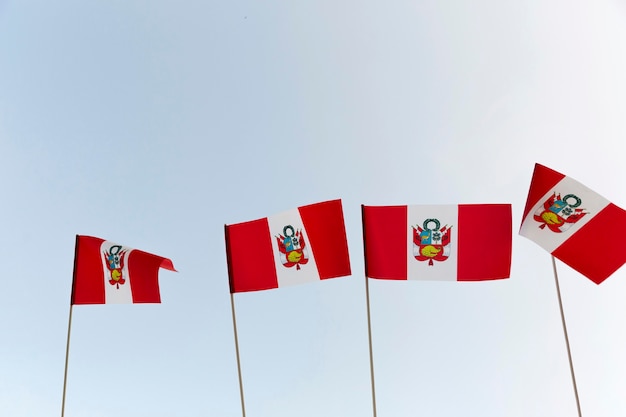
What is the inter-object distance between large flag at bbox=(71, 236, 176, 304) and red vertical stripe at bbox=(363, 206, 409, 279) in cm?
578

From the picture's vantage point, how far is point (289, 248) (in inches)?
452

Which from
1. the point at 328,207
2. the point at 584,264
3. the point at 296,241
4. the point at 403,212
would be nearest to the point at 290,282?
the point at 296,241

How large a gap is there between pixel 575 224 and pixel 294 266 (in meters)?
6.94

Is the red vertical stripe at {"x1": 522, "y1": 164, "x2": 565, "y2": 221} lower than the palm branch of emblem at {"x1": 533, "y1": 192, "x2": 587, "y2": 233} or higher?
higher

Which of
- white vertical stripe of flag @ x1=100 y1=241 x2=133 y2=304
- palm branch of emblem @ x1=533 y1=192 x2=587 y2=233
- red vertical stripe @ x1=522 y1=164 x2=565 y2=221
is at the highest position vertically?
red vertical stripe @ x1=522 y1=164 x2=565 y2=221

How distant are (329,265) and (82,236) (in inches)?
295

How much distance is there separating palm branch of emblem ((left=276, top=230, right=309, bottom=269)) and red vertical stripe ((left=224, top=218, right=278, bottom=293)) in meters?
0.33

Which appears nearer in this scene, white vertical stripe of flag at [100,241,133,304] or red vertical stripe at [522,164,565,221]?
red vertical stripe at [522,164,565,221]

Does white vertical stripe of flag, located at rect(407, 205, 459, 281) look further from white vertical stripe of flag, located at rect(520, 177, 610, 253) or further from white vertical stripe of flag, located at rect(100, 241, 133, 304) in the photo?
white vertical stripe of flag, located at rect(100, 241, 133, 304)

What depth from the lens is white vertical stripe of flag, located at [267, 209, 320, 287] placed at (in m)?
11.4

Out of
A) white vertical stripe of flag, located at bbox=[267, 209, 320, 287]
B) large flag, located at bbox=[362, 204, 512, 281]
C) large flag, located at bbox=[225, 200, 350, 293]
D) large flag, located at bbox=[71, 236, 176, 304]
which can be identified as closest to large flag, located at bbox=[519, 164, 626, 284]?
large flag, located at bbox=[362, 204, 512, 281]

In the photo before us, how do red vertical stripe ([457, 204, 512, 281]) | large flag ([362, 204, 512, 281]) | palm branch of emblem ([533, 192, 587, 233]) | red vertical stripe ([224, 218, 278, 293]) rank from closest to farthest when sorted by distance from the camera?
palm branch of emblem ([533, 192, 587, 233]) < red vertical stripe ([457, 204, 512, 281]) < large flag ([362, 204, 512, 281]) < red vertical stripe ([224, 218, 278, 293])

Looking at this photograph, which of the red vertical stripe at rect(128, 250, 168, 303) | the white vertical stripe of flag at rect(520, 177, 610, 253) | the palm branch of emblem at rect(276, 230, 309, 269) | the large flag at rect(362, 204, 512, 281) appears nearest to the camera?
the white vertical stripe of flag at rect(520, 177, 610, 253)

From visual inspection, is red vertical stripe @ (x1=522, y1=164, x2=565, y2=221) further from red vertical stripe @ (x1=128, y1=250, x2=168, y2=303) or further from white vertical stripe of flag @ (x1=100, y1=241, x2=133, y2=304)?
white vertical stripe of flag @ (x1=100, y1=241, x2=133, y2=304)
